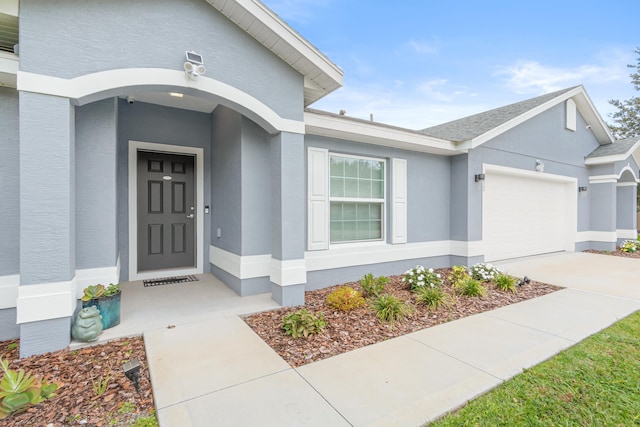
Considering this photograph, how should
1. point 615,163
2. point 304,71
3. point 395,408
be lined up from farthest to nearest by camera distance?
point 615,163 < point 304,71 < point 395,408

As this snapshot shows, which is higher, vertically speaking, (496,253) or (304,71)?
(304,71)

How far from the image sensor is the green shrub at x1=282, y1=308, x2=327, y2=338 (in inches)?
131

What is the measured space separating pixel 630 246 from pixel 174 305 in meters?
13.6

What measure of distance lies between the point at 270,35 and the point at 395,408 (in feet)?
14.3

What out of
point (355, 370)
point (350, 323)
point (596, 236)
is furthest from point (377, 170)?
point (596, 236)

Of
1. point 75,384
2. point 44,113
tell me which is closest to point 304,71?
point 44,113

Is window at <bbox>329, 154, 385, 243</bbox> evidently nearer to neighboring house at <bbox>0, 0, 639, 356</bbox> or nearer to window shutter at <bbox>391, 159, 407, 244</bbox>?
neighboring house at <bbox>0, 0, 639, 356</bbox>

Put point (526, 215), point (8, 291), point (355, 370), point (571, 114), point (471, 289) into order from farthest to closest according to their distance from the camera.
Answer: point (571, 114) → point (526, 215) → point (471, 289) → point (8, 291) → point (355, 370)

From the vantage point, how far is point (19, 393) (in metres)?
2.04

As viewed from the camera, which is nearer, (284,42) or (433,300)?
(284,42)

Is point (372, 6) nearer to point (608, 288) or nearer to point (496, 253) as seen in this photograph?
point (496, 253)

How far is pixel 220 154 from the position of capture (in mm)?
5492

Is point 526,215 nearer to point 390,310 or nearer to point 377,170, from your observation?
point 377,170

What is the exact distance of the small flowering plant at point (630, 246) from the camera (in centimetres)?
958
